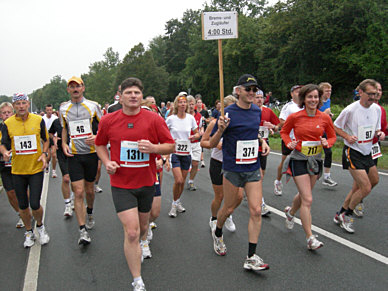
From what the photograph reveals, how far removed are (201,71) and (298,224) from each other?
47.5 meters

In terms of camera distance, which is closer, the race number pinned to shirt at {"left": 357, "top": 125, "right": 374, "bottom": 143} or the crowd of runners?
the crowd of runners

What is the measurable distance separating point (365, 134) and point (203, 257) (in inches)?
118

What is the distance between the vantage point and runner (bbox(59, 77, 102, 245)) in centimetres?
498

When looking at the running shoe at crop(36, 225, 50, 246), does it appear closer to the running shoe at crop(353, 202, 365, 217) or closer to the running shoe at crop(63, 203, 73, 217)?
the running shoe at crop(63, 203, 73, 217)

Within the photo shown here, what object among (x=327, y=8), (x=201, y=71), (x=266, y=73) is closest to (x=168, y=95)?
(x=201, y=71)

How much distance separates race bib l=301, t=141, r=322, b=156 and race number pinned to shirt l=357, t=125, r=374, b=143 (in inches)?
36.0

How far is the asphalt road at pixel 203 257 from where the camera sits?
370 cm

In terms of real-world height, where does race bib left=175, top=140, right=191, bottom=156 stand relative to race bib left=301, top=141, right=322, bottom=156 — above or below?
below

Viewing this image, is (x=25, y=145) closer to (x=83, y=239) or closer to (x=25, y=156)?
(x=25, y=156)

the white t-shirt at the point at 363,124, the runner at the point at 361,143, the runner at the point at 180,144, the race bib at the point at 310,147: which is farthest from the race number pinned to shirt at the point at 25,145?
the white t-shirt at the point at 363,124

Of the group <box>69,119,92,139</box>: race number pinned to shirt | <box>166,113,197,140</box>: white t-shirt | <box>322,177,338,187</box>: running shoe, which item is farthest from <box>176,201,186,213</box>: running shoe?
<box>322,177,338,187</box>: running shoe

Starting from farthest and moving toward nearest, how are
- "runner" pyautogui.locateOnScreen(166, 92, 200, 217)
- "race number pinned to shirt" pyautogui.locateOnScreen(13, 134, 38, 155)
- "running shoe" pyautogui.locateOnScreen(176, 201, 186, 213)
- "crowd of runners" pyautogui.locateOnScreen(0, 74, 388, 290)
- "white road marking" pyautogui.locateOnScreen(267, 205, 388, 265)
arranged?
"running shoe" pyautogui.locateOnScreen(176, 201, 186, 213), "runner" pyautogui.locateOnScreen(166, 92, 200, 217), "race number pinned to shirt" pyautogui.locateOnScreen(13, 134, 38, 155), "white road marking" pyautogui.locateOnScreen(267, 205, 388, 265), "crowd of runners" pyautogui.locateOnScreen(0, 74, 388, 290)

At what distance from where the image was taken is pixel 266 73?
138 ft

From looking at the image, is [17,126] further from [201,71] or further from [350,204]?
[201,71]
